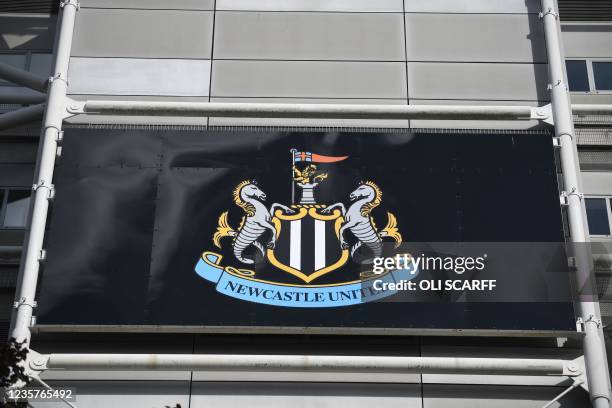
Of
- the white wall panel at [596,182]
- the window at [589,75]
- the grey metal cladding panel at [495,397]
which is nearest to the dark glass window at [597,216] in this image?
the white wall panel at [596,182]

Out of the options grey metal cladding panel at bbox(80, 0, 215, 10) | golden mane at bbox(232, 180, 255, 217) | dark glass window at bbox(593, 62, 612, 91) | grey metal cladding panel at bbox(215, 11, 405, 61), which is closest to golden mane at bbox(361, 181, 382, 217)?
golden mane at bbox(232, 180, 255, 217)

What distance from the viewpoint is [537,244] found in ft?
56.2

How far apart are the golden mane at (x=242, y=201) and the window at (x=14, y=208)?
5.01 meters

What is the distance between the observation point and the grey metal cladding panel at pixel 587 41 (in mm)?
21906

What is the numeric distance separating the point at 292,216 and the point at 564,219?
16.7 feet

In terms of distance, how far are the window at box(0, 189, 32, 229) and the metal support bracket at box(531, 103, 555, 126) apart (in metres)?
10.5

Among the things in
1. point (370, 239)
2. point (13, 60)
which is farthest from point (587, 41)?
point (13, 60)

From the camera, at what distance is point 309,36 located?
20.0 meters

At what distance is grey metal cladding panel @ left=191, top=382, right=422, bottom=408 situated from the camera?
16.1m

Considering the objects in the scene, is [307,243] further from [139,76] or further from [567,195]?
[139,76]

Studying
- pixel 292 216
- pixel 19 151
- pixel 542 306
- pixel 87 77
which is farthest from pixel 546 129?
pixel 19 151

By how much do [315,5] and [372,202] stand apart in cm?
516

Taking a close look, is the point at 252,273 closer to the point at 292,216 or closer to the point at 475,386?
the point at 292,216

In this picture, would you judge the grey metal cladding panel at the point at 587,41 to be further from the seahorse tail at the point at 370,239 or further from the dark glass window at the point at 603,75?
the seahorse tail at the point at 370,239
